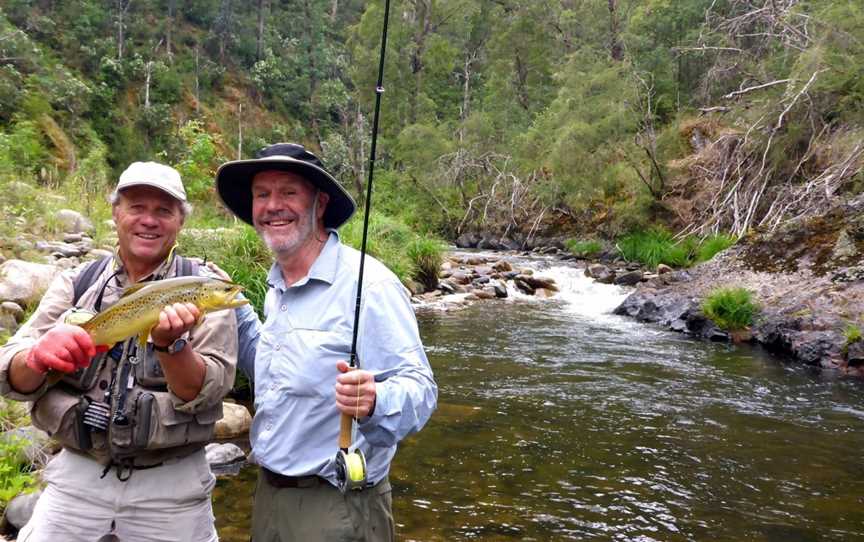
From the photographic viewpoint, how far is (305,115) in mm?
48094

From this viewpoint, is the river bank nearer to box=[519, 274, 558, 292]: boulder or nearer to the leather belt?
box=[519, 274, 558, 292]: boulder

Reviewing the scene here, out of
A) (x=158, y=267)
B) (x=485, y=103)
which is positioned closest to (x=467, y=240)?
(x=485, y=103)

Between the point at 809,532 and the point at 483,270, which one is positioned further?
the point at 483,270

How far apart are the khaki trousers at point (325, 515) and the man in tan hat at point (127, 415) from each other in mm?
335

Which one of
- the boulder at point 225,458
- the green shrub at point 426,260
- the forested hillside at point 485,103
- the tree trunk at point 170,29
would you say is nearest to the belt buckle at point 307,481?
the boulder at point 225,458

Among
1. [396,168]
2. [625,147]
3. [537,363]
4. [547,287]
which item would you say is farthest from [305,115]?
→ [537,363]

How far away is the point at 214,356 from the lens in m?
2.30

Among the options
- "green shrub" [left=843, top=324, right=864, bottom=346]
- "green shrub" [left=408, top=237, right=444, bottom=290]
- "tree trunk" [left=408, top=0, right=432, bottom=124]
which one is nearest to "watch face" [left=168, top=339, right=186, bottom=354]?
"green shrub" [left=843, top=324, right=864, bottom=346]

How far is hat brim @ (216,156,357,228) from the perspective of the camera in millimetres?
2336

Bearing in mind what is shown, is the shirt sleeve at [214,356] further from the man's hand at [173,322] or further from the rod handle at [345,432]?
the rod handle at [345,432]

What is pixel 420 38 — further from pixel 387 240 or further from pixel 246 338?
pixel 246 338

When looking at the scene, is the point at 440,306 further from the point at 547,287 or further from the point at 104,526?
the point at 104,526

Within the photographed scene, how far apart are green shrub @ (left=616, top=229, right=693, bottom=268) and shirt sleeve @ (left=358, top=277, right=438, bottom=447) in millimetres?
17364

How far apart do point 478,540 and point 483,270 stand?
555 inches
